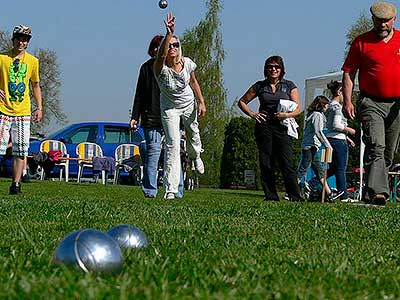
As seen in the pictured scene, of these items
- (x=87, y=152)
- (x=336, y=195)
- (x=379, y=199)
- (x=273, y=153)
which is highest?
(x=87, y=152)

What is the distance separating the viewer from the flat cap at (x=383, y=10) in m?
9.68

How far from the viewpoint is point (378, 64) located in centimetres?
978

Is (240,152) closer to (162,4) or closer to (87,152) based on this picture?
(87,152)

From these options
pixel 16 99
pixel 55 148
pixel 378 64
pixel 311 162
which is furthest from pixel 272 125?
pixel 55 148

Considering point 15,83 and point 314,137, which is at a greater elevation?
point 15,83

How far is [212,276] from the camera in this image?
341 centimetres

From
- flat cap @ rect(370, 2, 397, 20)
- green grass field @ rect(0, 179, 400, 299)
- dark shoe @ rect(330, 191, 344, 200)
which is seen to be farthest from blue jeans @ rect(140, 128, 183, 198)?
dark shoe @ rect(330, 191, 344, 200)

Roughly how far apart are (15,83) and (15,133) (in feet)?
2.10

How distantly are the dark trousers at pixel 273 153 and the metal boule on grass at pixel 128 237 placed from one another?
8.40 meters

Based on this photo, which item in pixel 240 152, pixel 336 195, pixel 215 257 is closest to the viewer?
pixel 215 257

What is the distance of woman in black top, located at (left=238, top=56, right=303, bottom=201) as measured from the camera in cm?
1251

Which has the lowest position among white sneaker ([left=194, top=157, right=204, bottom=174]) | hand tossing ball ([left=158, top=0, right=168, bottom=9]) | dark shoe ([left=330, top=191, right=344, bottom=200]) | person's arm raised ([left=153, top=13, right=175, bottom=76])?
dark shoe ([left=330, top=191, right=344, bottom=200])

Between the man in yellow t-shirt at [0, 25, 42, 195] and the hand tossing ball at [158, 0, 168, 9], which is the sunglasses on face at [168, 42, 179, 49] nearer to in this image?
the hand tossing ball at [158, 0, 168, 9]

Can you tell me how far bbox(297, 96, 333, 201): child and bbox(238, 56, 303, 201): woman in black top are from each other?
2.41 m
